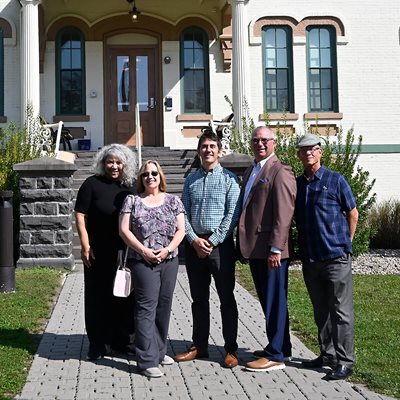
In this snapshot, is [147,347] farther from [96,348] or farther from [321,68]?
[321,68]

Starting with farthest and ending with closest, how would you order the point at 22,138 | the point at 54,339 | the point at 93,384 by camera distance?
A: the point at 22,138
the point at 54,339
the point at 93,384

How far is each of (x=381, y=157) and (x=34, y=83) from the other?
8.83 meters

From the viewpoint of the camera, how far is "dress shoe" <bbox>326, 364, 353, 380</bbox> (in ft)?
16.7

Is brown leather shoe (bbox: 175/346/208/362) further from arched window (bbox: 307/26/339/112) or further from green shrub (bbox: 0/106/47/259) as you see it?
arched window (bbox: 307/26/339/112)

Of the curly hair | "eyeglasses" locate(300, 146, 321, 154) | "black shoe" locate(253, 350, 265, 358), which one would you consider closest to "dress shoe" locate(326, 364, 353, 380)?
"black shoe" locate(253, 350, 265, 358)

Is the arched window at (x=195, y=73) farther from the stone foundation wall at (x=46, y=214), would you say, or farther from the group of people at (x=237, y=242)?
the group of people at (x=237, y=242)

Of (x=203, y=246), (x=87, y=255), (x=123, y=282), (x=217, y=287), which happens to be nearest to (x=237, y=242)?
(x=203, y=246)

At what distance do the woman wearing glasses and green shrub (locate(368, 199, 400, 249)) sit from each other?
32.7 feet

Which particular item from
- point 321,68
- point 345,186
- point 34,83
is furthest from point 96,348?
point 321,68

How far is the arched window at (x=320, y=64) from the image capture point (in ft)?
54.0

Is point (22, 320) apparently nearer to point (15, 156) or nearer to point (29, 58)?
point (15, 156)

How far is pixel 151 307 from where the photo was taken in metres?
5.34

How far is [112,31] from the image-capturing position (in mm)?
16422

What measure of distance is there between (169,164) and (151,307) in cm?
868
